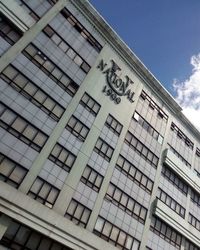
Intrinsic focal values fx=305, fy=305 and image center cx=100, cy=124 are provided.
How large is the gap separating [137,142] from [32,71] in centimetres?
1534

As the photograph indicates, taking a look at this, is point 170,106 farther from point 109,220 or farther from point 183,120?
point 109,220

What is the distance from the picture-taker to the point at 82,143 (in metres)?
30.1

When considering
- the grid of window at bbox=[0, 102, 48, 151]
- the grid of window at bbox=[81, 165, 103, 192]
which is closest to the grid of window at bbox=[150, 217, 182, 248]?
the grid of window at bbox=[81, 165, 103, 192]

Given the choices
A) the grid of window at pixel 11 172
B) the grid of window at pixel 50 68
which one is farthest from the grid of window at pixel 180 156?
the grid of window at pixel 11 172

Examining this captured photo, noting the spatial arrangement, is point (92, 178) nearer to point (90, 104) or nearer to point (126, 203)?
point (126, 203)

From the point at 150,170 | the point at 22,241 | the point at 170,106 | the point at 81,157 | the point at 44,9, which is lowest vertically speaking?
the point at 22,241

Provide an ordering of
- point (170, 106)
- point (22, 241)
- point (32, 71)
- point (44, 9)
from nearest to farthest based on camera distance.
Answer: point (22, 241), point (32, 71), point (44, 9), point (170, 106)

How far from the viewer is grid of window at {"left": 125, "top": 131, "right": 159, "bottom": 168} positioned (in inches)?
1413

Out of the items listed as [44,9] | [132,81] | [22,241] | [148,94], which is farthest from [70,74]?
[22,241]

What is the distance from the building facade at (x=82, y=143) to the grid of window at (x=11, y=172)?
8 cm

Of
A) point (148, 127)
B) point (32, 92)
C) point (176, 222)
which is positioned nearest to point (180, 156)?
point (148, 127)

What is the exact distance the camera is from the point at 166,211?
120 ft

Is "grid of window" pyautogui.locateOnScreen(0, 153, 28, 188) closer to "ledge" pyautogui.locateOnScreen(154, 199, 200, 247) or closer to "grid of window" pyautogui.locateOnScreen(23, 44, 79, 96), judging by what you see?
"grid of window" pyautogui.locateOnScreen(23, 44, 79, 96)

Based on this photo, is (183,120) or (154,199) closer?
(154,199)
